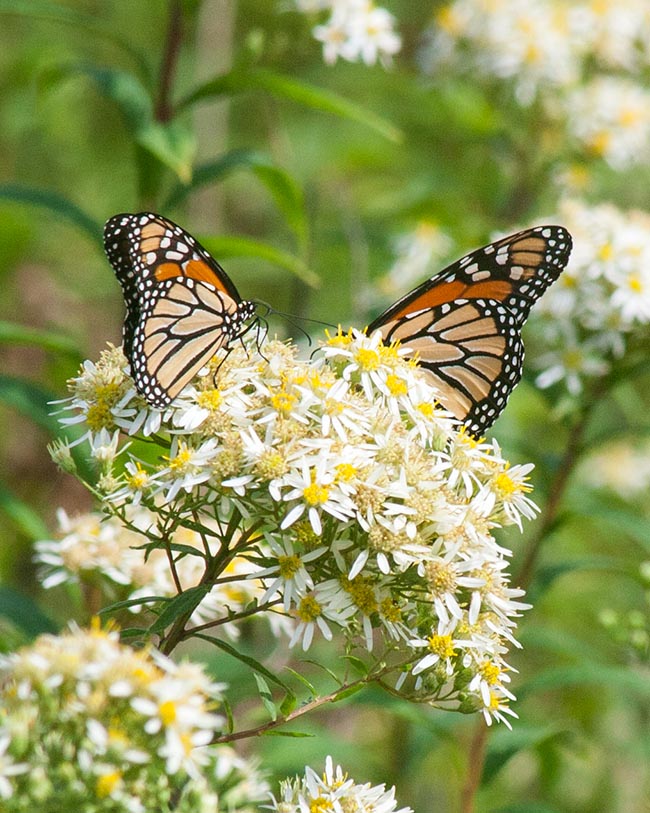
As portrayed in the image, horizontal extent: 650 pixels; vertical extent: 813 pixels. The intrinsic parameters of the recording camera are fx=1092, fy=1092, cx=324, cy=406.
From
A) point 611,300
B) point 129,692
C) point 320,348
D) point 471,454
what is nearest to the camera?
point 129,692

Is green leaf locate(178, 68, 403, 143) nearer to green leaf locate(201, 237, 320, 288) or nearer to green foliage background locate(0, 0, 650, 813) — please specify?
green foliage background locate(0, 0, 650, 813)

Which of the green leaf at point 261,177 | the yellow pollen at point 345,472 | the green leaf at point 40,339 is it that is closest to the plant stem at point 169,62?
the green leaf at point 261,177

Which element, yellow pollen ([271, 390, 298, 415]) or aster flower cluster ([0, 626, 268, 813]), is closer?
aster flower cluster ([0, 626, 268, 813])

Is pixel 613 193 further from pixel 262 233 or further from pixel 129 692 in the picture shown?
pixel 129 692

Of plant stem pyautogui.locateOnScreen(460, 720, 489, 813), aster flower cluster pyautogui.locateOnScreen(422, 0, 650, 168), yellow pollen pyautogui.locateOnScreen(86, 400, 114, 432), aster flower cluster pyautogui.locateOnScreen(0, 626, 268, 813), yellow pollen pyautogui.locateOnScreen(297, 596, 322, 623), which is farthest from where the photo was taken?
aster flower cluster pyautogui.locateOnScreen(422, 0, 650, 168)

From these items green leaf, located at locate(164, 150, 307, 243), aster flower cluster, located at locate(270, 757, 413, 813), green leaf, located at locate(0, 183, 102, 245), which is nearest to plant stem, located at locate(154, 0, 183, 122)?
green leaf, located at locate(164, 150, 307, 243)

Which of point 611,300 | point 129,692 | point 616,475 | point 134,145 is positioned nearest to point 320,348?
point 129,692

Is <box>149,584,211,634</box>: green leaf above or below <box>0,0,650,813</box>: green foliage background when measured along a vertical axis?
below

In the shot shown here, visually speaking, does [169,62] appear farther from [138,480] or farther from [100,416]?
[138,480]
